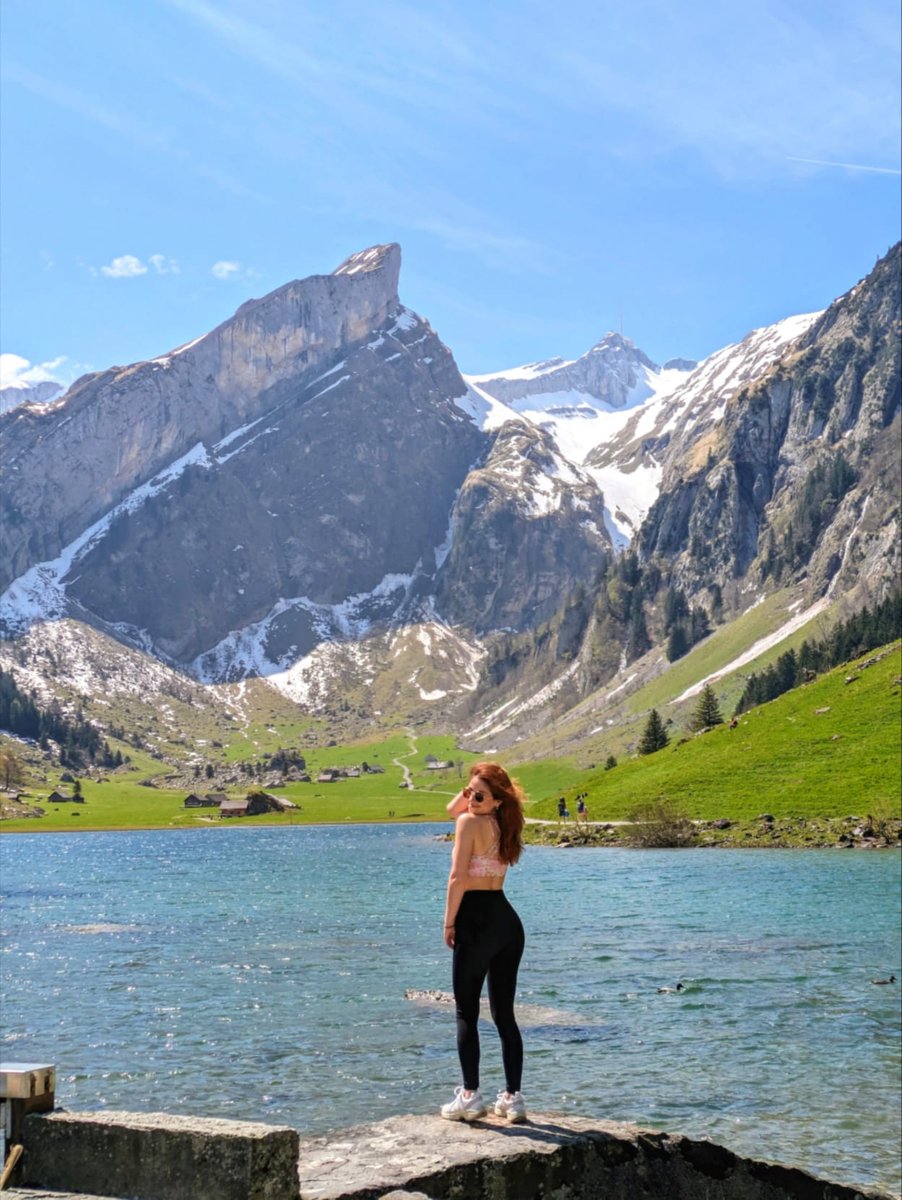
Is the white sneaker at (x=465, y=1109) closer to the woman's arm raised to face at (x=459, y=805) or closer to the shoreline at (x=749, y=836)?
the woman's arm raised to face at (x=459, y=805)

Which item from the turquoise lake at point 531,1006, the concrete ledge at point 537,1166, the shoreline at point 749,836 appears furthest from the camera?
the shoreline at point 749,836

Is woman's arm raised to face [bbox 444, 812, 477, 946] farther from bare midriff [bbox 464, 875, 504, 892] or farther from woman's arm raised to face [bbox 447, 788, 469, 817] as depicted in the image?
woman's arm raised to face [bbox 447, 788, 469, 817]

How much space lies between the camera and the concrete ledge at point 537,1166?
10.9m

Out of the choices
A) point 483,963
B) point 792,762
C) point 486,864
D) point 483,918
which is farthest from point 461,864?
point 792,762

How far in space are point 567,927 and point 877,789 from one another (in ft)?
212

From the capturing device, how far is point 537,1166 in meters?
11.5

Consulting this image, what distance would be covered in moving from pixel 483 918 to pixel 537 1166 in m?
2.78

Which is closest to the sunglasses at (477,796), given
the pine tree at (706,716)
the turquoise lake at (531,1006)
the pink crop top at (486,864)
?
the pink crop top at (486,864)

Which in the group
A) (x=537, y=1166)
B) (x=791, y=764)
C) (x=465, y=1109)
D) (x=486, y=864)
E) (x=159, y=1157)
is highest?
(x=486, y=864)

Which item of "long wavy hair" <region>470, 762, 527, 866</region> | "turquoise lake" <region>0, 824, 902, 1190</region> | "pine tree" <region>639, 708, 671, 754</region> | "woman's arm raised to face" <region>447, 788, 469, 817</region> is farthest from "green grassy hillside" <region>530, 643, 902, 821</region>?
"woman's arm raised to face" <region>447, 788, 469, 817</region>

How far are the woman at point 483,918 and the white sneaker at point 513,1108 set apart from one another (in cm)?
16

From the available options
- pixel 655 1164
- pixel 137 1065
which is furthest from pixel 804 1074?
pixel 655 1164

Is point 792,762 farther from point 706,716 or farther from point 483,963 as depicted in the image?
point 483,963

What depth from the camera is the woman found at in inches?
527
